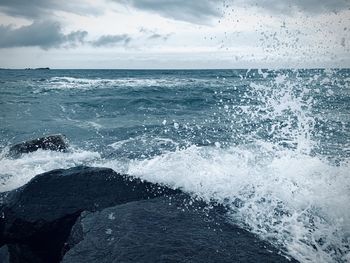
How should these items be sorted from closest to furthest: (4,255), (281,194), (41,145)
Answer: (4,255), (281,194), (41,145)

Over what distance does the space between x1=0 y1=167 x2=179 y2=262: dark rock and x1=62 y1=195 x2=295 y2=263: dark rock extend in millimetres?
341

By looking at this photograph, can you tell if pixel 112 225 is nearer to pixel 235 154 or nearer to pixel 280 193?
pixel 280 193

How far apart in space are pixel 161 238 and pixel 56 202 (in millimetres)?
1705

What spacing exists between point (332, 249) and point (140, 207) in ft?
7.09

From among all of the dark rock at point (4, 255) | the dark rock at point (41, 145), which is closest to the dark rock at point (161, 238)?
the dark rock at point (4, 255)

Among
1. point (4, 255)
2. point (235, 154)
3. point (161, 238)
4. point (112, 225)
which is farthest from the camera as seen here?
point (235, 154)

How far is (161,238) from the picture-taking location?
3004 millimetres

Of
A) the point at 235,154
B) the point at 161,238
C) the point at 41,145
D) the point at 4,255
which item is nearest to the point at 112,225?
the point at 161,238

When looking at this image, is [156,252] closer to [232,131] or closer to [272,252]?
[272,252]

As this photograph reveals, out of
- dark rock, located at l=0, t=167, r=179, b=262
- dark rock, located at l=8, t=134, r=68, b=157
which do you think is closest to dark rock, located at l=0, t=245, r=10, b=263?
dark rock, located at l=0, t=167, r=179, b=262

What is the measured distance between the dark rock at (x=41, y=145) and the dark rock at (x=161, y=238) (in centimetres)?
548

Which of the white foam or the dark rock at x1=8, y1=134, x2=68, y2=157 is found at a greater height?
the white foam

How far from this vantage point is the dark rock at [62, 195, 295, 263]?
9.06 feet

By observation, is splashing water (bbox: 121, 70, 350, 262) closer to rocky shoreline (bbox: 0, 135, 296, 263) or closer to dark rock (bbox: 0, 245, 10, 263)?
rocky shoreline (bbox: 0, 135, 296, 263)
